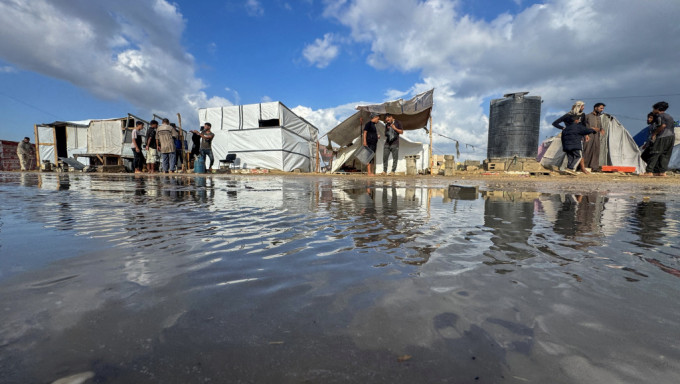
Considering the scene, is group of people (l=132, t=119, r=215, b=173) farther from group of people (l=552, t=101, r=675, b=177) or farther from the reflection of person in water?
group of people (l=552, t=101, r=675, b=177)

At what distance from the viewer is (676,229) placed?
1.78m

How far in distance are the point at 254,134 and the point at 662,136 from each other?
1661cm

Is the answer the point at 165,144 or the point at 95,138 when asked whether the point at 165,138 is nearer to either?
the point at 165,144

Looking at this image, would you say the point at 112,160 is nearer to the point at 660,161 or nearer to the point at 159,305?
the point at 159,305

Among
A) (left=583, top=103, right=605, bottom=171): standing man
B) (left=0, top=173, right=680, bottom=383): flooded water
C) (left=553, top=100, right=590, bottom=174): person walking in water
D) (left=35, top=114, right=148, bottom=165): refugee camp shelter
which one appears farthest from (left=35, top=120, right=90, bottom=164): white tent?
(left=583, top=103, right=605, bottom=171): standing man

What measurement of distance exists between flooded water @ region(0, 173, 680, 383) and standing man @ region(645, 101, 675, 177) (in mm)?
9320

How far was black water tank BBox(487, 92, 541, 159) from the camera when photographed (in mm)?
14945

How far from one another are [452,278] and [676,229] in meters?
1.88

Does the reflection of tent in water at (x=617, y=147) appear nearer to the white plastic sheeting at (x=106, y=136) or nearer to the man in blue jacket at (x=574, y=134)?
the man in blue jacket at (x=574, y=134)

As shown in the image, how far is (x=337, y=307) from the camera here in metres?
0.76

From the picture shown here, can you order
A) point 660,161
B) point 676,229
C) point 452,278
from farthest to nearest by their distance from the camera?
point 660,161 < point 676,229 < point 452,278

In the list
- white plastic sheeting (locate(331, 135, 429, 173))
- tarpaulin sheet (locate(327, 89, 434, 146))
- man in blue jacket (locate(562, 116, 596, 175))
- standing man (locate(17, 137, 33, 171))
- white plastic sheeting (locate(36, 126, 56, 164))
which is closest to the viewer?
man in blue jacket (locate(562, 116, 596, 175))

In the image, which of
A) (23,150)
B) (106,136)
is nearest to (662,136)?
(106,136)

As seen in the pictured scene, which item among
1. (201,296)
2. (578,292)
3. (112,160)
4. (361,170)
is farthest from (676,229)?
(112,160)
